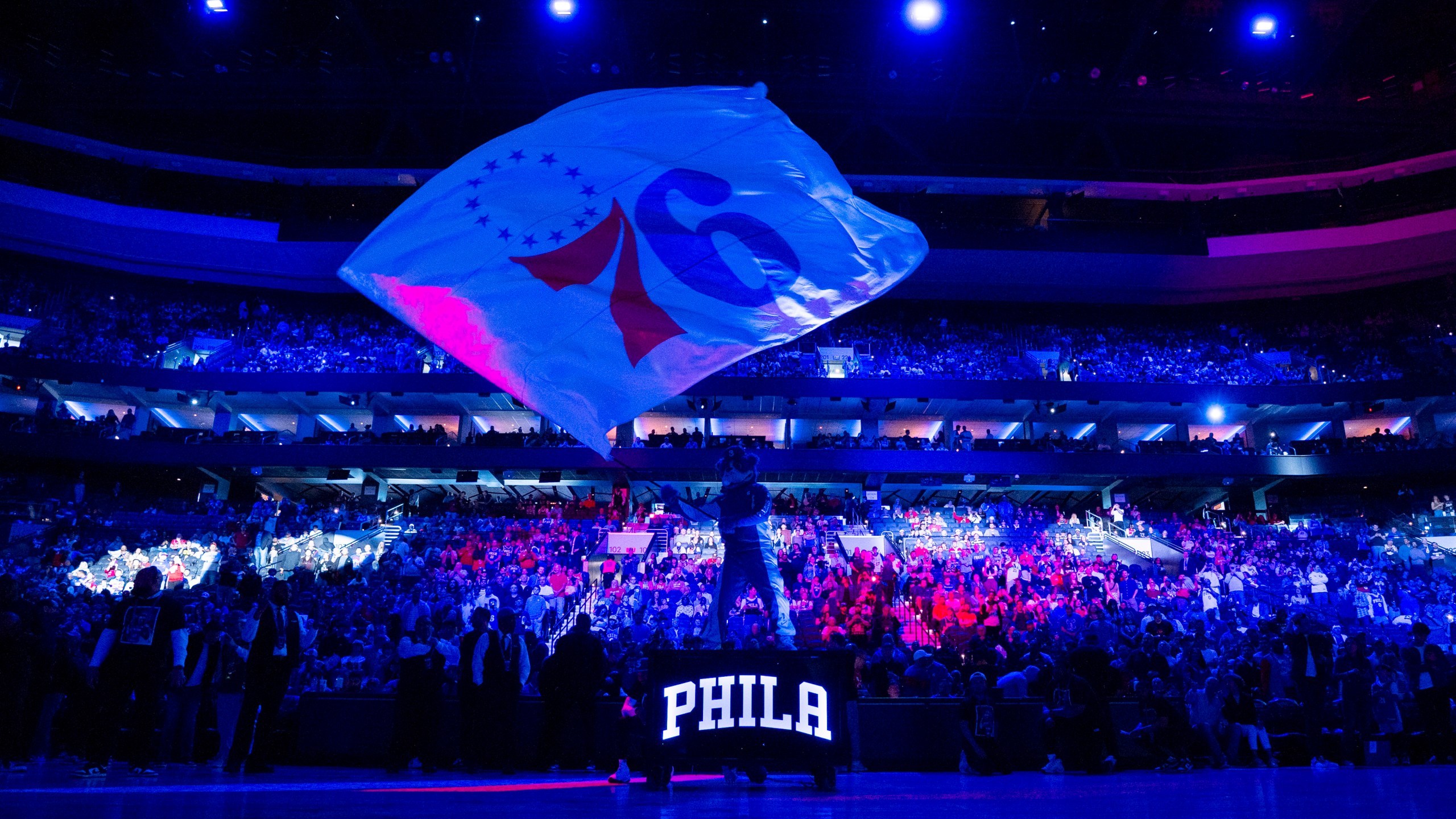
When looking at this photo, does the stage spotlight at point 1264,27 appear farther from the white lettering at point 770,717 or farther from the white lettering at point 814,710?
the white lettering at point 770,717

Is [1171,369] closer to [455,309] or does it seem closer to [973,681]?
[973,681]

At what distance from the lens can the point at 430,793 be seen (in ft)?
20.0

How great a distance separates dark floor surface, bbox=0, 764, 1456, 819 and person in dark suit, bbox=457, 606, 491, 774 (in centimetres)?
73

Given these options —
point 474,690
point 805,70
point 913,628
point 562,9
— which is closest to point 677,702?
point 474,690

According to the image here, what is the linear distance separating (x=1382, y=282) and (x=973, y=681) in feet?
132

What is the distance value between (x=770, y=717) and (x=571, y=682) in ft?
9.01

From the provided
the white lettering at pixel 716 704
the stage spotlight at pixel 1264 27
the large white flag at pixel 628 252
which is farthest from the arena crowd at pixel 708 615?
the stage spotlight at pixel 1264 27

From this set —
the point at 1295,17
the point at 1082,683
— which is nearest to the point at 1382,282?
the point at 1295,17

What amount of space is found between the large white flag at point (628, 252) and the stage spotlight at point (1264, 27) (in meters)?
27.2

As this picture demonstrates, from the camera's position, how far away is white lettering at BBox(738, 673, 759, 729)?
6.86m

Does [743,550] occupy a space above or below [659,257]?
below

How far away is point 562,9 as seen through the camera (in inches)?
1116

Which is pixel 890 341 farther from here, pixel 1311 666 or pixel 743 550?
pixel 743 550

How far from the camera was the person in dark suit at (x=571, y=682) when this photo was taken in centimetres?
888
